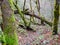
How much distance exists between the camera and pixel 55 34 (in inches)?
461

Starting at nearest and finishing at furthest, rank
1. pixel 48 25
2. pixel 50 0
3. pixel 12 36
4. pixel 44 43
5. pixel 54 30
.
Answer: pixel 12 36 < pixel 44 43 < pixel 54 30 < pixel 48 25 < pixel 50 0

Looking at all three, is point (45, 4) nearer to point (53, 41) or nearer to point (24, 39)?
point (24, 39)

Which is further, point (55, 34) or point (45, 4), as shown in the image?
point (45, 4)

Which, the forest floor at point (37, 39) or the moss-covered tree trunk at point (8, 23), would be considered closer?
the moss-covered tree trunk at point (8, 23)

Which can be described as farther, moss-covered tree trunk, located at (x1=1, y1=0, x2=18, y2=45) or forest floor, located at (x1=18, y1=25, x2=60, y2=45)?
forest floor, located at (x1=18, y1=25, x2=60, y2=45)

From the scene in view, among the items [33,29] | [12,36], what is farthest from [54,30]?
[12,36]

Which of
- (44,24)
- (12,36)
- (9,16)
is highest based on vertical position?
(9,16)

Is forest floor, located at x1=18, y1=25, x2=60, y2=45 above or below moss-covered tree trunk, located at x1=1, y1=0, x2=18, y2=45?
below

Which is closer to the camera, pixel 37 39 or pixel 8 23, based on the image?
pixel 8 23

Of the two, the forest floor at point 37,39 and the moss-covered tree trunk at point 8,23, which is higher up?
the moss-covered tree trunk at point 8,23

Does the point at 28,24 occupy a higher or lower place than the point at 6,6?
lower

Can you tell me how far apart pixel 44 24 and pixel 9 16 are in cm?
1274

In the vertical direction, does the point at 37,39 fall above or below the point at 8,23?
below

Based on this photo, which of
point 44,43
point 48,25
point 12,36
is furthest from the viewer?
point 48,25
